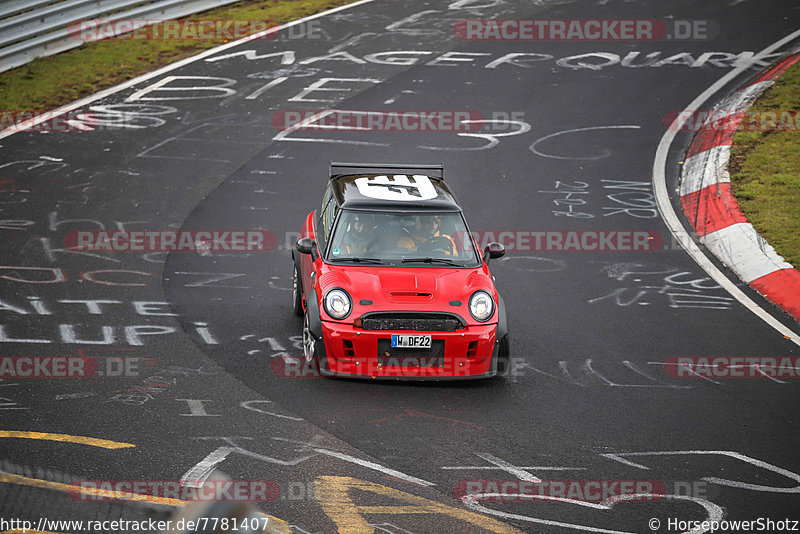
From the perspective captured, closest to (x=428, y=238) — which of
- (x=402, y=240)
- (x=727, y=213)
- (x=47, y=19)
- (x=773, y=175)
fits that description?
(x=402, y=240)

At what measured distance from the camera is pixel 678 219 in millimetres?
12273

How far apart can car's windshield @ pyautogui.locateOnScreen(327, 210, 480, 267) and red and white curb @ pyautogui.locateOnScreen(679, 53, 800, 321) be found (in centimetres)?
373

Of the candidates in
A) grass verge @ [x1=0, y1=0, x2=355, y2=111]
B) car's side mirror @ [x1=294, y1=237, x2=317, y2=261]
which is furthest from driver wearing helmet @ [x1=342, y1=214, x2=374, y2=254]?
grass verge @ [x1=0, y1=0, x2=355, y2=111]

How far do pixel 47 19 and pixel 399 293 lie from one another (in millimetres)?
13393

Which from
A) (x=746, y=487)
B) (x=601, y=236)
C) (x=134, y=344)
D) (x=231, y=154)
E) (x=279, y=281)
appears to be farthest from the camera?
(x=231, y=154)

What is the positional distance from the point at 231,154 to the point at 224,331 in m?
6.13

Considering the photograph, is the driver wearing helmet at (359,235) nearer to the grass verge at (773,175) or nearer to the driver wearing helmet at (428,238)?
the driver wearing helmet at (428,238)

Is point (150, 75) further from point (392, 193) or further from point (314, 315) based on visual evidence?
point (314, 315)

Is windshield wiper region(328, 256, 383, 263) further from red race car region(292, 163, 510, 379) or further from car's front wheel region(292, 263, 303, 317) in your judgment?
car's front wheel region(292, 263, 303, 317)

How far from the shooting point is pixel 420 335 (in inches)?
307

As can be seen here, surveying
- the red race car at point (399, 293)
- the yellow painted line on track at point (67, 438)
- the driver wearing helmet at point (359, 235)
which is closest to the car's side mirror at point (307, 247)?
the red race car at point (399, 293)

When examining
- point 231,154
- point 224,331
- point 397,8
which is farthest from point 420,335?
point 397,8

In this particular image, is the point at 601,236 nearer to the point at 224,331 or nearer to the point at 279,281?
the point at 279,281

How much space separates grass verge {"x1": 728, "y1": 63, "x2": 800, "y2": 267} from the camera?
37.2 feet
